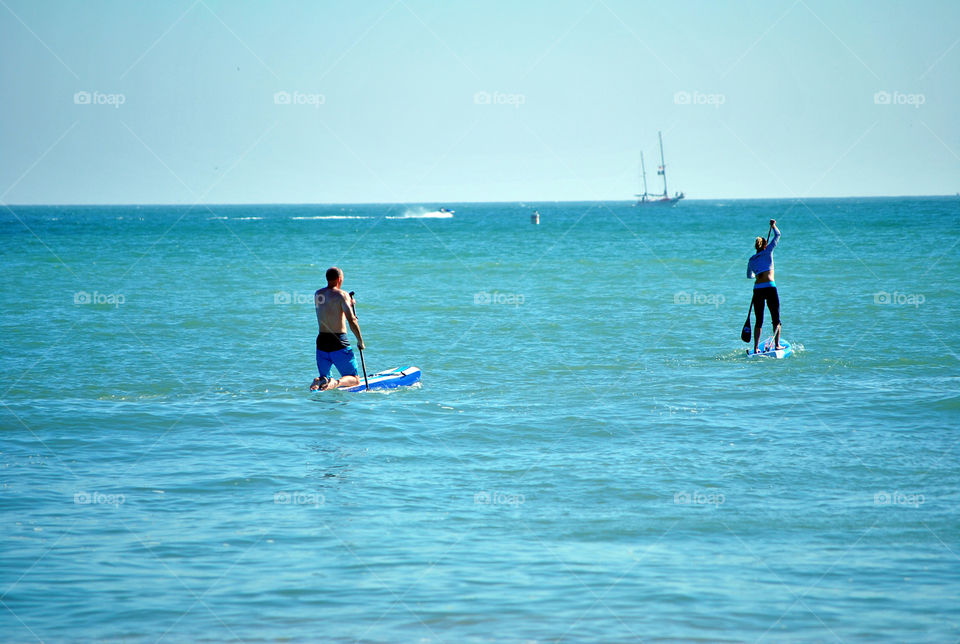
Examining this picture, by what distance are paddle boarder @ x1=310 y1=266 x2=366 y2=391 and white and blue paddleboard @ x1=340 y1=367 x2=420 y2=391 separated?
0.27 m

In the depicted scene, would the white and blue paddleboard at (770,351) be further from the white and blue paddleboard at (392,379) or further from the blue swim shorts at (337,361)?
the blue swim shorts at (337,361)

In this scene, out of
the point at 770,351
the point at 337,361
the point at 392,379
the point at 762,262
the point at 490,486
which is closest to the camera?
the point at 490,486

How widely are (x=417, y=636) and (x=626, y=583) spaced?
148cm

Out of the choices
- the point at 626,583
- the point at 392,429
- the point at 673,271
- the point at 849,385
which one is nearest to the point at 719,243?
the point at 673,271

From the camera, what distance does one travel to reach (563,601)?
5590 mm

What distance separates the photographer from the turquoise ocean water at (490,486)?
5.50 meters

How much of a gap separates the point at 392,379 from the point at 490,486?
4.92 m

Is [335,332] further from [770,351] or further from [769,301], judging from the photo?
[770,351]

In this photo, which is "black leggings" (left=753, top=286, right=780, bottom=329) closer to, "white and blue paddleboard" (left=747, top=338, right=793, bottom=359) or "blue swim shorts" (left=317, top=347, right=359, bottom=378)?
"white and blue paddleboard" (left=747, top=338, right=793, bottom=359)

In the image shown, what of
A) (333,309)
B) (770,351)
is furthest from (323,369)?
(770,351)

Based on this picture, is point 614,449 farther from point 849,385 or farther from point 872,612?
point 849,385

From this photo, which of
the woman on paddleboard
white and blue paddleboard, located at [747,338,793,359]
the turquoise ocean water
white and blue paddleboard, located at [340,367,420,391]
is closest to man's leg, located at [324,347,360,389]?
white and blue paddleboard, located at [340,367,420,391]

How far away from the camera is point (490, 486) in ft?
26.1

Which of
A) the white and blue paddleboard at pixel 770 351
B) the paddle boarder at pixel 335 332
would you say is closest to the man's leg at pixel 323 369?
the paddle boarder at pixel 335 332
